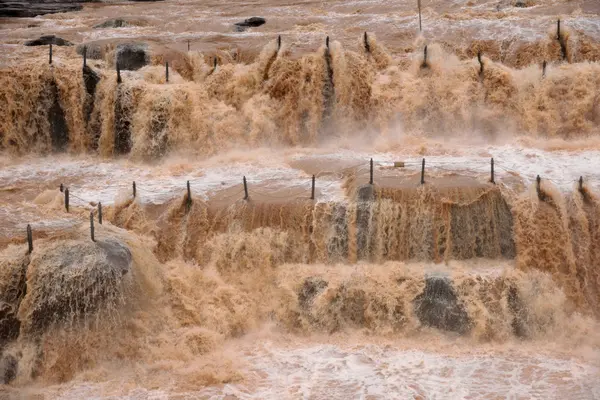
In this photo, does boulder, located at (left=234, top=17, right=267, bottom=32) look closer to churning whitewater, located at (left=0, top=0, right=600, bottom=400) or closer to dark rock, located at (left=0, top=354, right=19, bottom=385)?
churning whitewater, located at (left=0, top=0, right=600, bottom=400)

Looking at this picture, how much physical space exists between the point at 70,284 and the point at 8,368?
4.23ft

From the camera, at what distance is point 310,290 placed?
12008mm

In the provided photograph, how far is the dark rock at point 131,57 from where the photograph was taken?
1777 cm

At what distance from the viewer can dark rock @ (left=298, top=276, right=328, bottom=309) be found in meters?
12.0

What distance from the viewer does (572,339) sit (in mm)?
11414

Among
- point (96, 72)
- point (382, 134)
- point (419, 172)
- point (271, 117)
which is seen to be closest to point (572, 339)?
point (419, 172)

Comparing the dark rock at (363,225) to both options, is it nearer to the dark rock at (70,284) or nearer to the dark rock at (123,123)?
the dark rock at (70,284)

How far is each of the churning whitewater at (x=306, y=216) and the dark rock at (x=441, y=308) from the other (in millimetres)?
28

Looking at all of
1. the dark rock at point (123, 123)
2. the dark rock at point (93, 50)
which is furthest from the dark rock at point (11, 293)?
the dark rock at point (93, 50)

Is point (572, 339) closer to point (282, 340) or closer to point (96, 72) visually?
point (282, 340)

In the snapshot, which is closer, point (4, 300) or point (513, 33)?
point (4, 300)

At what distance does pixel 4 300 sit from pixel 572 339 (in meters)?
7.66

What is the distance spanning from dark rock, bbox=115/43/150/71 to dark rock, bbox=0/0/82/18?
368 inches

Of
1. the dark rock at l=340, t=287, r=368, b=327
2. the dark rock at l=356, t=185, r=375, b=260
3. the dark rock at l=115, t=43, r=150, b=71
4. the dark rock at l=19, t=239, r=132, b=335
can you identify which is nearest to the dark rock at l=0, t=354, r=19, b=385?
the dark rock at l=19, t=239, r=132, b=335
